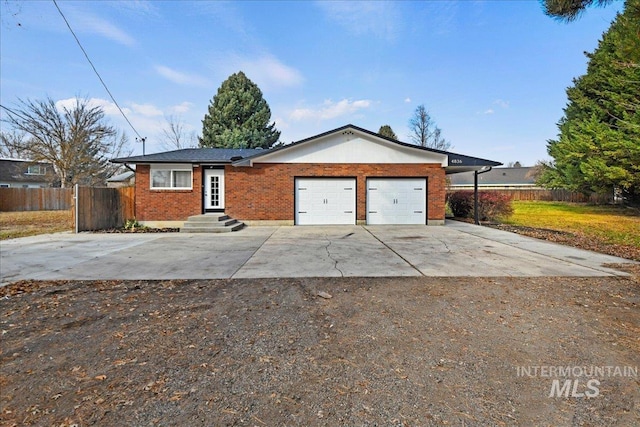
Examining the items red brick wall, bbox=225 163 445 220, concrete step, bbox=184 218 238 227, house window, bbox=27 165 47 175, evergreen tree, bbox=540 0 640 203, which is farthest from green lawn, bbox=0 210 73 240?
evergreen tree, bbox=540 0 640 203

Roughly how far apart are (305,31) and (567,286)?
1237 cm

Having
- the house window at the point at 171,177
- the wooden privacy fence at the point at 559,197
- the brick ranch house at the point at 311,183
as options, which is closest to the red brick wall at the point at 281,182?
the brick ranch house at the point at 311,183

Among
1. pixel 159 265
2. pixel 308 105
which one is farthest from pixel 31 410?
pixel 308 105

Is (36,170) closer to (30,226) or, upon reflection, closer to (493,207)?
(30,226)

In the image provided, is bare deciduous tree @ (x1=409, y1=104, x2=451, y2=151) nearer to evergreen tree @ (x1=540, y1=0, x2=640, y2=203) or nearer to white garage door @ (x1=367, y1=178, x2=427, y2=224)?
evergreen tree @ (x1=540, y1=0, x2=640, y2=203)

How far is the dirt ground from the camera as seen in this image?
200cm

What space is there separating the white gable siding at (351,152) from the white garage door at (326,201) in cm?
94

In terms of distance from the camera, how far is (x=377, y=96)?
18828 mm

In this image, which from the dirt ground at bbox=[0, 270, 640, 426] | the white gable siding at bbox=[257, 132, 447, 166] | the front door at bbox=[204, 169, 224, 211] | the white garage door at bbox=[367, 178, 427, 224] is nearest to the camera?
the dirt ground at bbox=[0, 270, 640, 426]

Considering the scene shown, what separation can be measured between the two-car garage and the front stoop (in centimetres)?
300

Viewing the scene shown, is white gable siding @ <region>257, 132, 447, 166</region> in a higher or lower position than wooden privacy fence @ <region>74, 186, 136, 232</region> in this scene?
higher

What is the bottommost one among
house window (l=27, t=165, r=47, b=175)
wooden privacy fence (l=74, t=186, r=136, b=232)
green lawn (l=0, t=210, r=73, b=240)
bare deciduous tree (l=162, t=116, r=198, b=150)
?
green lawn (l=0, t=210, r=73, b=240)

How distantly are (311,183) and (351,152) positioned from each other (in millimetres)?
2168

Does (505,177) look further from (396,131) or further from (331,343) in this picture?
(331,343)
